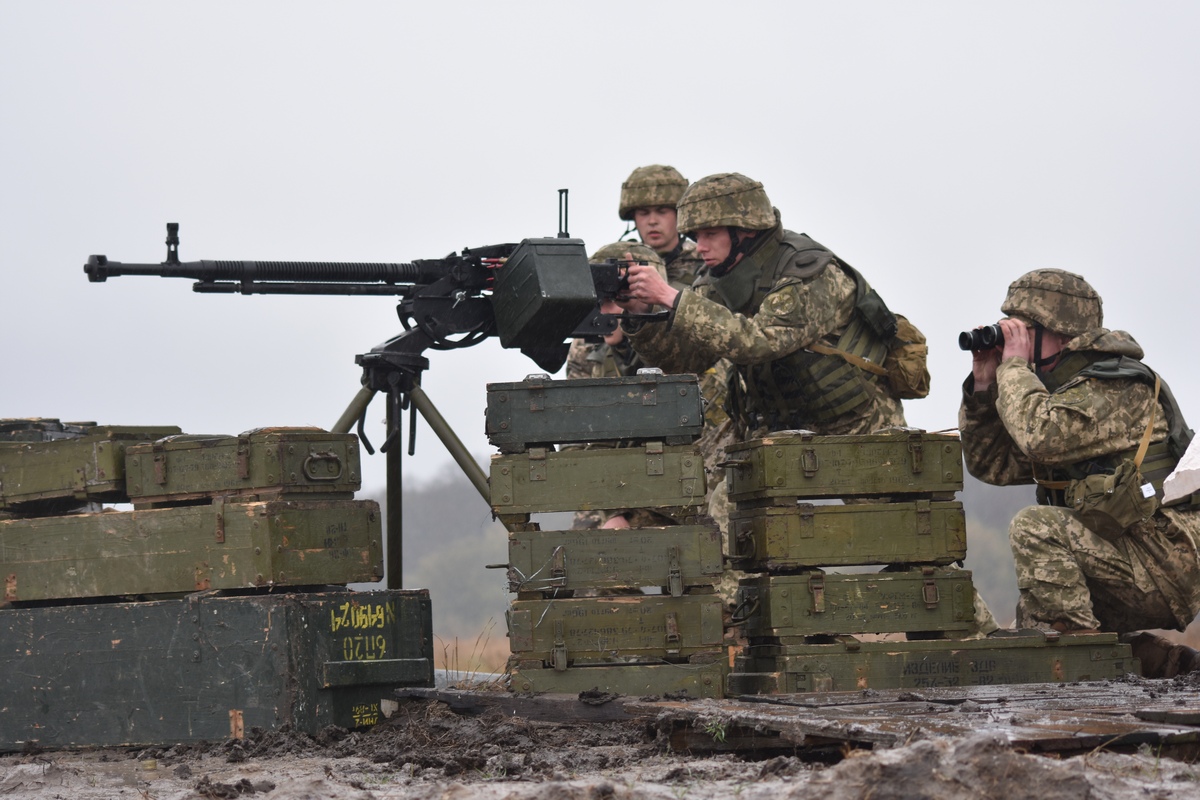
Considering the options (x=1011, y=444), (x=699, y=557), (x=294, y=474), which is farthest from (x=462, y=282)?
(x=1011, y=444)

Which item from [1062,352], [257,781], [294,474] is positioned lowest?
[257,781]

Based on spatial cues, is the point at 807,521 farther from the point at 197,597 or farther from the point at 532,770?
the point at 197,597

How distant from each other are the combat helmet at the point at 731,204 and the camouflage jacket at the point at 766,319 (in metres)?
0.16

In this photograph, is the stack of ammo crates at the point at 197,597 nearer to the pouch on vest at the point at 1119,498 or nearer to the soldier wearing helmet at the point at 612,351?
the soldier wearing helmet at the point at 612,351

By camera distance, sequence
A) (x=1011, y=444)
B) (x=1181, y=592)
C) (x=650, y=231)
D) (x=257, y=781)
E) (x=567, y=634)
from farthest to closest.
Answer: (x=650, y=231), (x=1011, y=444), (x=1181, y=592), (x=567, y=634), (x=257, y=781)

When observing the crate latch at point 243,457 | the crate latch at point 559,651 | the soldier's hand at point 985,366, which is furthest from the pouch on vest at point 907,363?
the crate latch at point 243,457

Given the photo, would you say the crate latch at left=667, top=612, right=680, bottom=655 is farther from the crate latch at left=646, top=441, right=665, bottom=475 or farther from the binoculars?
the binoculars

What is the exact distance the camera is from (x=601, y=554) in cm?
646

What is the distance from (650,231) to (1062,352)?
3.88 m

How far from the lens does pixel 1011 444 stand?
7.71 metres

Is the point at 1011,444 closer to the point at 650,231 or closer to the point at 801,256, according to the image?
the point at 801,256

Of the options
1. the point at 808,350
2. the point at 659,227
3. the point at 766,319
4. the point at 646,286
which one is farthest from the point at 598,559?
the point at 659,227

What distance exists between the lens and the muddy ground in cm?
376


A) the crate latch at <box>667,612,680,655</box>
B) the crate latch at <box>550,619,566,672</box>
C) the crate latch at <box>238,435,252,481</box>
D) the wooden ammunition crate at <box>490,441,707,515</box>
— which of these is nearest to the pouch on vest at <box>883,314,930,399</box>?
the wooden ammunition crate at <box>490,441,707,515</box>
